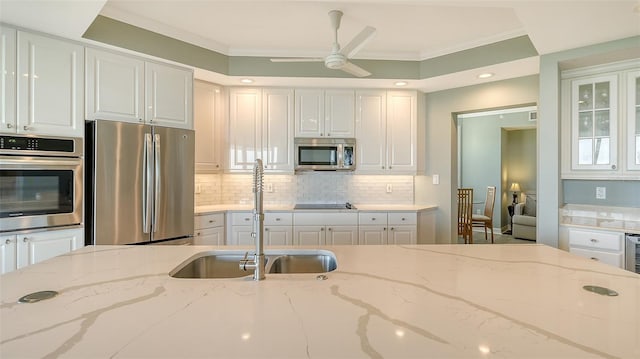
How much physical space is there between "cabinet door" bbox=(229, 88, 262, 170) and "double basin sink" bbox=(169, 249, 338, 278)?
7.57ft

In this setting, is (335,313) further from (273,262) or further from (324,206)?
(324,206)

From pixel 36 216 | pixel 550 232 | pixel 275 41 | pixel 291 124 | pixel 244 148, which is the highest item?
pixel 275 41

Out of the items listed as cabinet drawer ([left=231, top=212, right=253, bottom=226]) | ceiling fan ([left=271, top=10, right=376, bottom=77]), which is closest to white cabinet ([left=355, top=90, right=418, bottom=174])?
ceiling fan ([left=271, top=10, right=376, bottom=77])

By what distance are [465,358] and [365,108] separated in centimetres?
345

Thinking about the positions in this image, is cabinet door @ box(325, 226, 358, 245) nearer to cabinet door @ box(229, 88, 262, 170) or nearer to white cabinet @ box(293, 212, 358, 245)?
white cabinet @ box(293, 212, 358, 245)

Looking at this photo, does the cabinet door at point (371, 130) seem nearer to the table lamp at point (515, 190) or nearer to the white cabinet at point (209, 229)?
the white cabinet at point (209, 229)

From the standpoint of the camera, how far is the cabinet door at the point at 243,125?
3.80 meters

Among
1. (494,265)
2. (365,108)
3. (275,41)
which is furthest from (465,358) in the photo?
(365,108)

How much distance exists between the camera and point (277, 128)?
381 cm

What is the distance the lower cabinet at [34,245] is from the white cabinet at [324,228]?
1983mm

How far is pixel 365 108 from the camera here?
12.7 feet

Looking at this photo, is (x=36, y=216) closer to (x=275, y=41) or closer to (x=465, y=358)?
(x=275, y=41)

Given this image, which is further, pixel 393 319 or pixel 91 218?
pixel 91 218

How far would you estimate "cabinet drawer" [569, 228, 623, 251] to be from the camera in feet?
7.97
